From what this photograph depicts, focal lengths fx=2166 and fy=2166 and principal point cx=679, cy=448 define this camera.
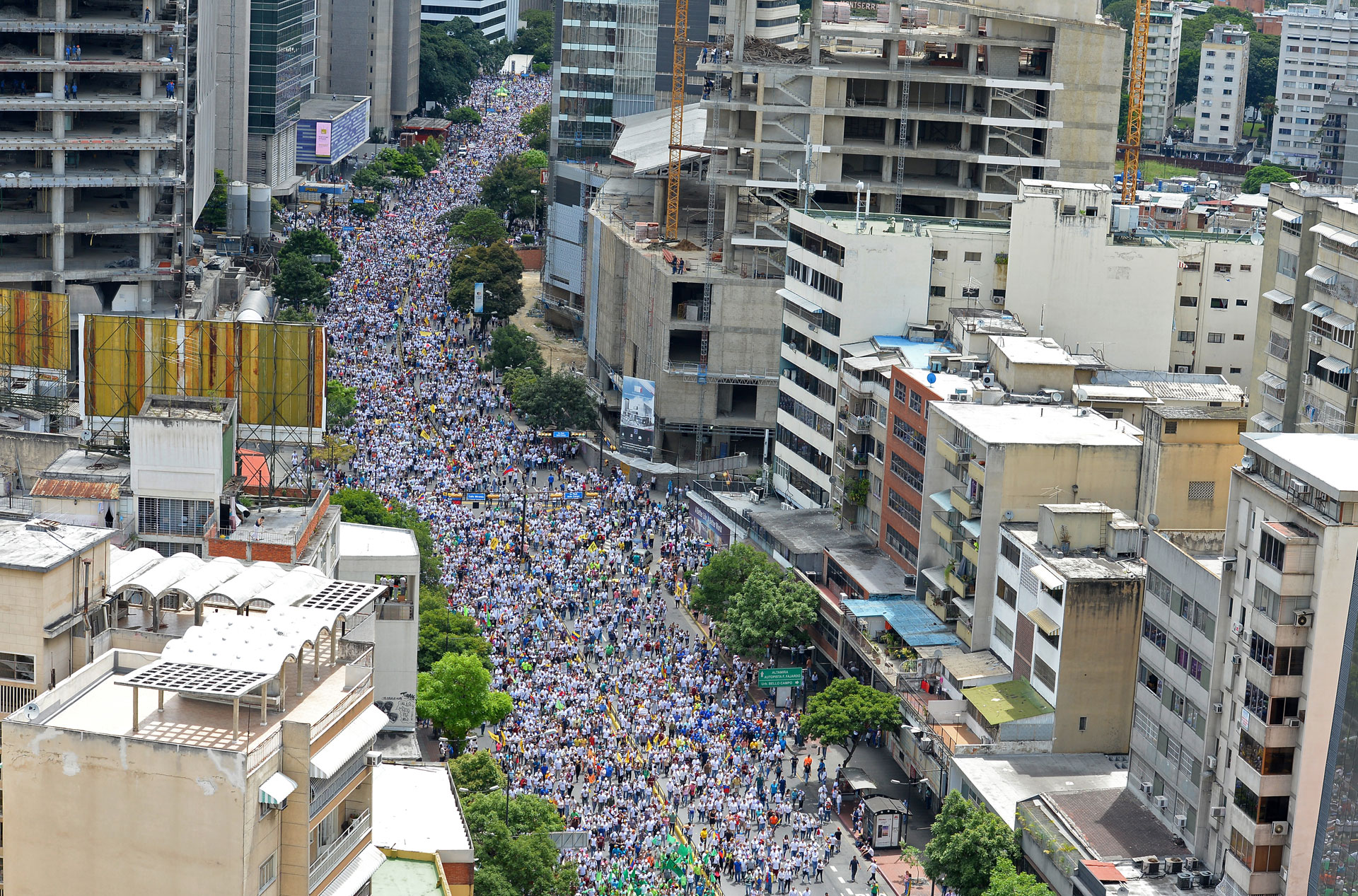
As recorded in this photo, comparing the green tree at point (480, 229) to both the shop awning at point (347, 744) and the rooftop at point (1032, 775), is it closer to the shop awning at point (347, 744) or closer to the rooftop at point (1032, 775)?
the rooftop at point (1032, 775)

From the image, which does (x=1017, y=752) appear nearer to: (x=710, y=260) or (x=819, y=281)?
(x=819, y=281)

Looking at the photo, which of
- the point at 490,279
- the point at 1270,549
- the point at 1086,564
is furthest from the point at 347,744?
the point at 490,279

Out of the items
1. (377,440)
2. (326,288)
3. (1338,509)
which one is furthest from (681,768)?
(326,288)

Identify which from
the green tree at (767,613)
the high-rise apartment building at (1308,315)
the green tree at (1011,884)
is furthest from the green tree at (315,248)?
the green tree at (1011,884)

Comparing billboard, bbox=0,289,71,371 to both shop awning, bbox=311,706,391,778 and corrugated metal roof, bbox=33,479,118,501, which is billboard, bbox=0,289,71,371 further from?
shop awning, bbox=311,706,391,778

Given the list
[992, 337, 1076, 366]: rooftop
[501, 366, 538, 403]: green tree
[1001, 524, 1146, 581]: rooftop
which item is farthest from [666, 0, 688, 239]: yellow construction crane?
[1001, 524, 1146, 581]: rooftop

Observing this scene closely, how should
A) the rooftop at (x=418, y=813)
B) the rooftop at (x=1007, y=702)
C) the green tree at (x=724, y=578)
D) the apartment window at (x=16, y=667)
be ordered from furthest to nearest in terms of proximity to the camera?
the green tree at (x=724, y=578) → the rooftop at (x=1007, y=702) → the rooftop at (x=418, y=813) → the apartment window at (x=16, y=667)
